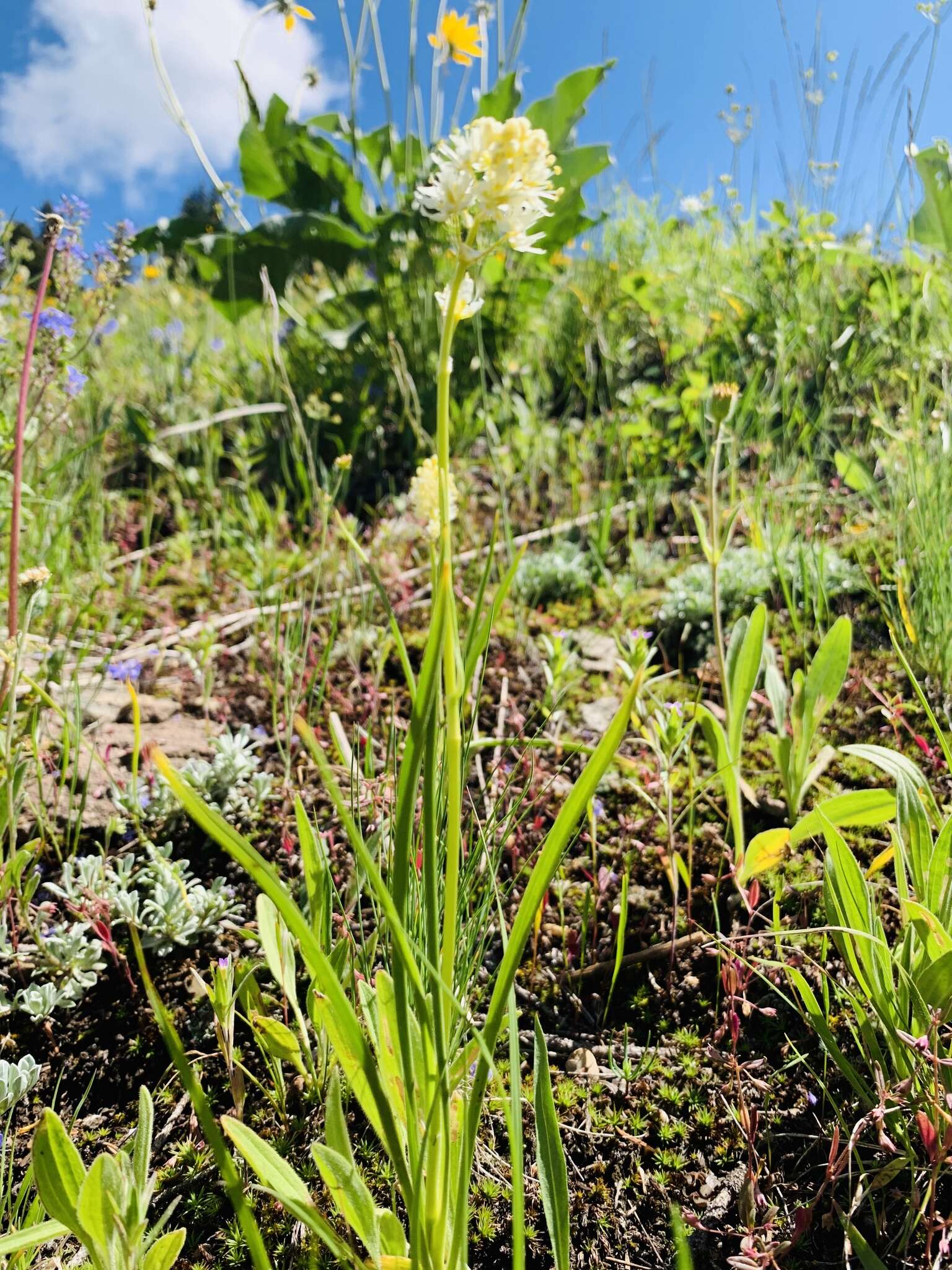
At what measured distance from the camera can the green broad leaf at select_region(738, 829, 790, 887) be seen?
1.17m

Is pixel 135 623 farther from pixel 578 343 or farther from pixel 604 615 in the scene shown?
pixel 578 343

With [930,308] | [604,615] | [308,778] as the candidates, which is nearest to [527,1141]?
[308,778]

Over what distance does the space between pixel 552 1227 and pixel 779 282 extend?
3.48m

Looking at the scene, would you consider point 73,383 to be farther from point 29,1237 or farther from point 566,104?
point 566,104

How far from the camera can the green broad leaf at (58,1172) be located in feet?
2.38

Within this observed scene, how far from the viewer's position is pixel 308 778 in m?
1.62

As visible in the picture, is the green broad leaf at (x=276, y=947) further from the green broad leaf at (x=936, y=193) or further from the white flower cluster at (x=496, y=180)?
the green broad leaf at (x=936, y=193)

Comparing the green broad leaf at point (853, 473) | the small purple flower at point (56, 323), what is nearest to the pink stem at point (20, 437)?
the small purple flower at point (56, 323)

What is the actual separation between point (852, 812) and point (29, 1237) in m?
1.10

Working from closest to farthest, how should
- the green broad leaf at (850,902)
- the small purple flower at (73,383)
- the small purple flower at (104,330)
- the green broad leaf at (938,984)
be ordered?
the green broad leaf at (938,984)
the green broad leaf at (850,902)
the small purple flower at (73,383)
the small purple flower at (104,330)

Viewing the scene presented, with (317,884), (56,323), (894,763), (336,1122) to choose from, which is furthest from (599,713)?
(56,323)

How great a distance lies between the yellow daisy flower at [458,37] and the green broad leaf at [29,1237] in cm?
138

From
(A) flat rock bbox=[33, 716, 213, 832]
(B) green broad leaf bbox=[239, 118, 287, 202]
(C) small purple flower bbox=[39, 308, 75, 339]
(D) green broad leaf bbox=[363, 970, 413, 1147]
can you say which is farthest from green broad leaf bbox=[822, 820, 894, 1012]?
(B) green broad leaf bbox=[239, 118, 287, 202]

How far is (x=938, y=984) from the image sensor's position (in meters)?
0.85
